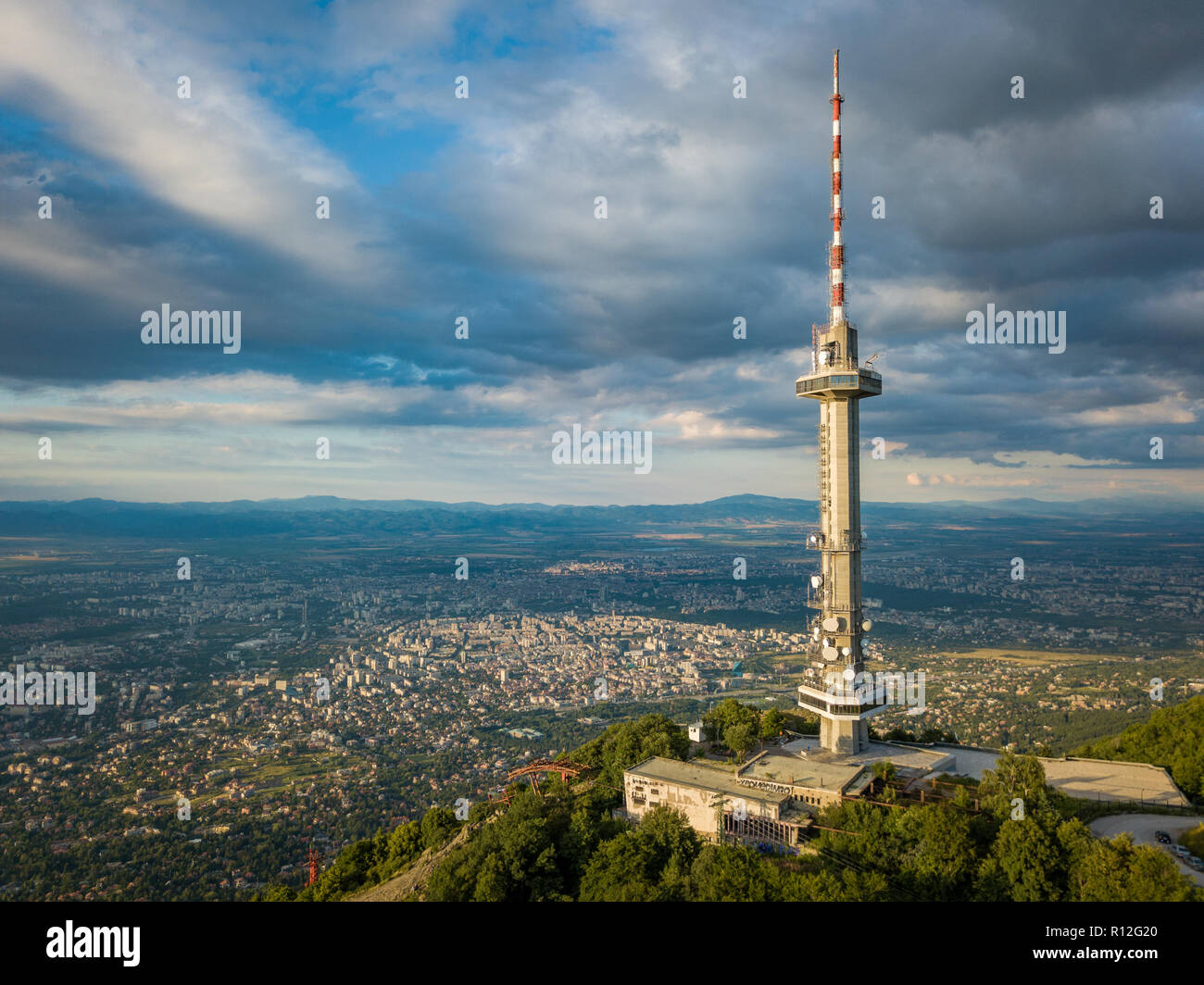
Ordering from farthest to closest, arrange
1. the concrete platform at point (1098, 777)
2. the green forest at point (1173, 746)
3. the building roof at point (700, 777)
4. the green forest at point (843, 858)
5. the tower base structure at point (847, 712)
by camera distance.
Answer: the tower base structure at point (847, 712) < the green forest at point (1173, 746) < the concrete platform at point (1098, 777) < the building roof at point (700, 777) < the green forest at point (843, 858)

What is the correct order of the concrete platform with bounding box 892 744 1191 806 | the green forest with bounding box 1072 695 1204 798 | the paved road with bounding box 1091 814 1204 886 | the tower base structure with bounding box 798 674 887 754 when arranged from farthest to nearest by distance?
the tower base structure with bounding box 798 674 887 754, the green forest with bounding box 1072 695 1204 798, the concrete platform with bounding box 892 744 1191 806, the paved road with bounding box 1091 814 1204 886

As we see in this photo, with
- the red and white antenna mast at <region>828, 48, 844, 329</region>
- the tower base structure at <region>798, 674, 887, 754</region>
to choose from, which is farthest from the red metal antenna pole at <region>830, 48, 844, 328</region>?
the tower base structure at <region>798, 674, 887, 754</region>

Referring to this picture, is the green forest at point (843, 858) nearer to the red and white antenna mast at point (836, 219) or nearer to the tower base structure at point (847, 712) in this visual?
the tower base structure at point (847, 712)

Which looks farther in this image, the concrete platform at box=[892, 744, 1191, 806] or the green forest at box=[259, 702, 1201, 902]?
the concrete platform at box=[892, 744, 1191, 806]

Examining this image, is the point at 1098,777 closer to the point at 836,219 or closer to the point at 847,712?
the point at 847,712

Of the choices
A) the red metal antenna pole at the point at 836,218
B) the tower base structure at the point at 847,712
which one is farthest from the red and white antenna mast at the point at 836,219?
the tower base structure at the point at 847,712

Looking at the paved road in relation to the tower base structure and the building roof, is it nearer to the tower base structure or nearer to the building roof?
the tower base structure

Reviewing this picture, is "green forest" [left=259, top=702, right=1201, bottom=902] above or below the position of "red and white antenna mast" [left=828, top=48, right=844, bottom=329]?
below

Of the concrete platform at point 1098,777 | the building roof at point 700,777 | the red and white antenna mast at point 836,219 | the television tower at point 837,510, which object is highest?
the red and white antenna mast at point 836,219
